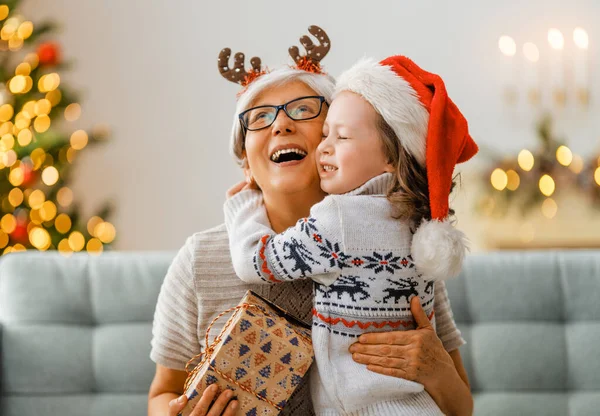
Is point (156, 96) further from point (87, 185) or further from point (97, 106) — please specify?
point (87, 185)

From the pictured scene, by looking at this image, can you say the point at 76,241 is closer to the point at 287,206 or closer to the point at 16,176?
the point at 16,176

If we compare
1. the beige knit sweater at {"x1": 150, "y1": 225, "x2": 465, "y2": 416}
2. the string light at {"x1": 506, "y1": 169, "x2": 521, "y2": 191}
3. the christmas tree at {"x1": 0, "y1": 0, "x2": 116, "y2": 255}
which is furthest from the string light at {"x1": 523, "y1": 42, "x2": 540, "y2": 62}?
the beige knit sweater at {"x1": 150, "y1": 225, "x2": 465, "y2": 416}

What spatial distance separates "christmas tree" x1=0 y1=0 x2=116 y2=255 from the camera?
324 centimetres

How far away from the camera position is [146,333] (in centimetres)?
197

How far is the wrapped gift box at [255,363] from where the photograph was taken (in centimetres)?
129

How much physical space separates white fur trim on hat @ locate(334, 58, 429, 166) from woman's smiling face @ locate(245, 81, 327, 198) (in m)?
0.18

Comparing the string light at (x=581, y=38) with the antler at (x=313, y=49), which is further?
the string light at (x=581, y=38)

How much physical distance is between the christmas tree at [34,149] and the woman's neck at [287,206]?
196 cm

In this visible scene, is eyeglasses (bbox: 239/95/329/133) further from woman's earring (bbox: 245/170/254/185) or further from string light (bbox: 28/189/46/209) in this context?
string light (bbox: 28/189/46/209)

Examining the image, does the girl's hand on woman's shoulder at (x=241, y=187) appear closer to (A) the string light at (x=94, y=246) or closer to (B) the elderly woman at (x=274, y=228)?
(B) the elderly woman at (x=274, y=228)

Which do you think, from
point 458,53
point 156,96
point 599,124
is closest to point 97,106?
point 156,96

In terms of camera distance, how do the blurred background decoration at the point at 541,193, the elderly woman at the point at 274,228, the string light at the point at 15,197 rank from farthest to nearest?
1. the blurred background decoration at the point at 541,193
2. the string light at the point at 15,197
3. the elderly woman at the point at 274,228

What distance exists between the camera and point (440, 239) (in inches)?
51.6

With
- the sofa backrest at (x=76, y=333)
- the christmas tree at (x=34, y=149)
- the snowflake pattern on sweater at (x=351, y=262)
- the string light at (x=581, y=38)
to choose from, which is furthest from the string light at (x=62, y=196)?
the string light at (x=581, y=38)
